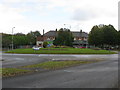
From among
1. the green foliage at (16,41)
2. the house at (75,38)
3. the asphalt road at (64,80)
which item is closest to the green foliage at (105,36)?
the house at (75,38)

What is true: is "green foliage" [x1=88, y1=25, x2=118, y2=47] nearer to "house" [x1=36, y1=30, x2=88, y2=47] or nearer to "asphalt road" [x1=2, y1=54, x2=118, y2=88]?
"house" [x1=36, y1=30, x2=88, y2=47]

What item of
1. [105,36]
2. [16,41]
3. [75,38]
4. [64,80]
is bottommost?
[64,80]

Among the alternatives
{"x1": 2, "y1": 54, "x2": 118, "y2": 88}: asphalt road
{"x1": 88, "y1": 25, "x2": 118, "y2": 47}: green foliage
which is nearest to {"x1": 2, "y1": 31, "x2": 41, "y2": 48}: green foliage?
{"x1": 88, "y1": 25, "x2": 118, "y2": 47}: green foliage

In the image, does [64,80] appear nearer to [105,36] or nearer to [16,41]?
[105,36]

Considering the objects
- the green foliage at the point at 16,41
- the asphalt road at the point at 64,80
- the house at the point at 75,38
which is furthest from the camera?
the house at the point at 75,38

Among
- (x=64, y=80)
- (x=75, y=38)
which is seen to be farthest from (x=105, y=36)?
(x=64, y=80)

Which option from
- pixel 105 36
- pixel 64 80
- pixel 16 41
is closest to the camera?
pixel 64 80

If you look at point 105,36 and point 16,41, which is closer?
point 105,36

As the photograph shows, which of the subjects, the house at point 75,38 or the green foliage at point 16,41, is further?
the house at point 75,38

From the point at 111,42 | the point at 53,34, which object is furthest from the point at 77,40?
the point at 111,42

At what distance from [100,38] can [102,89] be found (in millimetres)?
65587

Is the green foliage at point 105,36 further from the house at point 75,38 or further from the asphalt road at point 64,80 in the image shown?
the asphalt road at point 64,80

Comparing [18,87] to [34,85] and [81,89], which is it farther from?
[81,89]

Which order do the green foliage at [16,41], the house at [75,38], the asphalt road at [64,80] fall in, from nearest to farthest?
the asphalt road at [64,80]
the green foliage at [16,41]
the house at [75,38]
